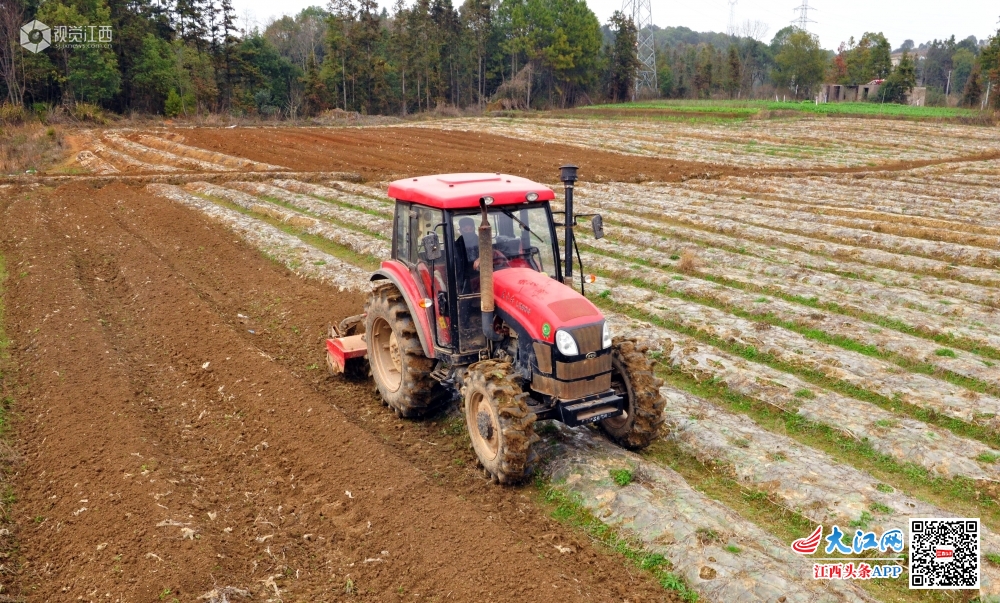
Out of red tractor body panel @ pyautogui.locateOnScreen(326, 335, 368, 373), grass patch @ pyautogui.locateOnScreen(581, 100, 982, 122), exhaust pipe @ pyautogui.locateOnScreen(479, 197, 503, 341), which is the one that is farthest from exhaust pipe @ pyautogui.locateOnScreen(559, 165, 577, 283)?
grass patch @ pyautogui.locateOnScreen(581, 100, 982, 122)

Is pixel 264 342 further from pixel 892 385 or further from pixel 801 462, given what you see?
pixel 892 385

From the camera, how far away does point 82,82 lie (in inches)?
2218

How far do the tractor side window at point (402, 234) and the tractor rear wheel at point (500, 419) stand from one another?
208 centimetres

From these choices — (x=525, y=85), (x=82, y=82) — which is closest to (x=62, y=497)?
(x=82, y=82)

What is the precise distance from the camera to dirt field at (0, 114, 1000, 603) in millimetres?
5980

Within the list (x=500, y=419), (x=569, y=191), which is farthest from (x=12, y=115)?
(x=500, y=419)

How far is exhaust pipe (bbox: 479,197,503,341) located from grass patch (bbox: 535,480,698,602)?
1.79 m

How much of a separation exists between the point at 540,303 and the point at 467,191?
4.96 feet

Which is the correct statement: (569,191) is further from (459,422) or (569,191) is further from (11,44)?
(11,44)

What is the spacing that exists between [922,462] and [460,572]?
17.6 feet

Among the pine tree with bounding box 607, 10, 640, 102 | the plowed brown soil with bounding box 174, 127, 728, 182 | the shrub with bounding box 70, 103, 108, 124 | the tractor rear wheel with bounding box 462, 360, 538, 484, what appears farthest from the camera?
the pine tree with bounding box 607, 10, 640, 102

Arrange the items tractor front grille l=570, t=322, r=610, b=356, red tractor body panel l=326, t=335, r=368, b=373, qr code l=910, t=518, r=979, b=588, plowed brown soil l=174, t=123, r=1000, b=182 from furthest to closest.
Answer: plowed brown soil l=174, t=123, r=1000, b=182, red tractor body panel l=326, t=335, r=368, b=373, tractor front grille l=570, t=322, r=610, b=356, qr code l=910, t=518, r=979, b=588

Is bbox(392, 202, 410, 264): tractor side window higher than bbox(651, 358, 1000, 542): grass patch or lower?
higher

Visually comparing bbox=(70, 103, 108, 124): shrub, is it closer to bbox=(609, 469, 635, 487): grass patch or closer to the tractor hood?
the tractor hood
